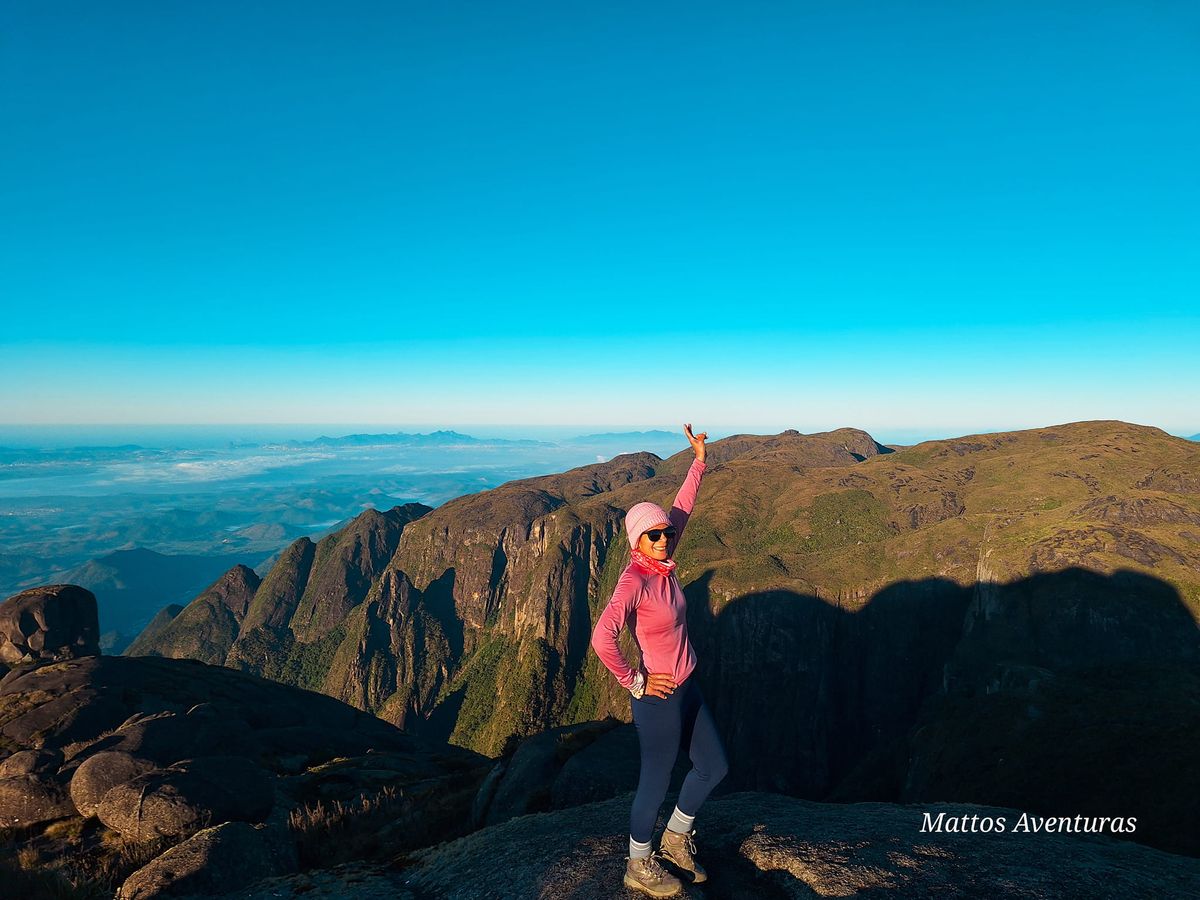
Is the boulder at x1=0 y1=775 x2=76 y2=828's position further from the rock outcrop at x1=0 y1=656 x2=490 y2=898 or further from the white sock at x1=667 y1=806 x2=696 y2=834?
the white sock at x1=667 y1=806 x2=696 y2=834

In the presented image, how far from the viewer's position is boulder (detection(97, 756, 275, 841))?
15.5m

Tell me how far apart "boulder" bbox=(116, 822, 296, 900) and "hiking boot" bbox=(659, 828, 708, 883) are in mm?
8852


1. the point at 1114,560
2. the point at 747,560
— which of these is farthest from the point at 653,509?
the point at 747,560

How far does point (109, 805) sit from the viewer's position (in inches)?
660

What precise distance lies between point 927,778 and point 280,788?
34.3 m

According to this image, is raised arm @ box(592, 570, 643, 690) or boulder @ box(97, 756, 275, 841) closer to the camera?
raised arm @ box(592, 570, 643, 690)

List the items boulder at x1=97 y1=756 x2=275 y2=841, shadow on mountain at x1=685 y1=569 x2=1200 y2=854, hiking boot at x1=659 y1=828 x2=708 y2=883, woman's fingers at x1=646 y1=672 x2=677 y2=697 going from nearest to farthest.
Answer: woman's fingers at x1=646 y1=672 x2=677 y2=697, hiking boot at x1=659 y1=828 x2=708 y2=883, boulder at x1=97 y1=756 x2=275 y2=841, shadow on mountain at x1=685 y1=569 x2=1200 y2=854

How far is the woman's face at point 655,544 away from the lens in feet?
26.2

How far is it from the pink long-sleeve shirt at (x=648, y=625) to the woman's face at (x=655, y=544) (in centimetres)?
24

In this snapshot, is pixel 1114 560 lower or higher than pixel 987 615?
higher

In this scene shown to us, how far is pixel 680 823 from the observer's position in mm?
8680

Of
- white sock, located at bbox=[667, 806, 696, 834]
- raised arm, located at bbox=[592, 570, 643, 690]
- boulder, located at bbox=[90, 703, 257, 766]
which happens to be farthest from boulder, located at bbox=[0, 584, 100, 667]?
→ raised arm, located at bbox=[592, 570, 643, 690]

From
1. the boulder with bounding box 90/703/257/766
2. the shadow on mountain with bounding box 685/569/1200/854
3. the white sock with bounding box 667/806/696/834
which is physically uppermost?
the white sock with bounding box 667/806/696/834

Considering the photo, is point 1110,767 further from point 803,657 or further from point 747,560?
point 747,560
